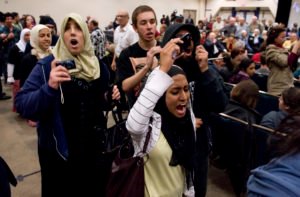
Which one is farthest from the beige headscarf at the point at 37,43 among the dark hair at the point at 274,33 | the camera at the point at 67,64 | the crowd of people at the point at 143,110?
the dark hair at the point at 274,33

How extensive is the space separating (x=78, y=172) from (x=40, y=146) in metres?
0.27

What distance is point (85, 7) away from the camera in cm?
1553

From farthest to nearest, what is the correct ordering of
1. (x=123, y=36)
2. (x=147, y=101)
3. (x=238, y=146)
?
(x=123, y=36) < (x=238, y=146) < (x=147, y=101)

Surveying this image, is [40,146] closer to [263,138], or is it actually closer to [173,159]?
[173,159]

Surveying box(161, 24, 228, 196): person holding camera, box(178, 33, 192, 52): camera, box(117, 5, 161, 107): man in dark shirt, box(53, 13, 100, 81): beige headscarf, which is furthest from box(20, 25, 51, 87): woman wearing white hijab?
box(178, 33, 192, 52): camera

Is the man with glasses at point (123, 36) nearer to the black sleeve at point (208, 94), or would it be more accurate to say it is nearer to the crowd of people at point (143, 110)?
the crowd of people at point (143, 110)

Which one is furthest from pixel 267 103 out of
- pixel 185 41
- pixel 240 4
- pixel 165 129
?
pixel 240 4

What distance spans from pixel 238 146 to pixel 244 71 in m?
1.65

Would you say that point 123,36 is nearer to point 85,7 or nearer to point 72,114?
point 72,114

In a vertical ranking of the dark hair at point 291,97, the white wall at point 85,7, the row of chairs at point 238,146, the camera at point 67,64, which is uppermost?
the white wall at point 85,7

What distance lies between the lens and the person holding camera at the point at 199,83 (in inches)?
64.6

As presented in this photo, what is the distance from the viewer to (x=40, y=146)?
5.53 ft

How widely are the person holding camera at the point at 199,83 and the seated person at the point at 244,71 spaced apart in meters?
2.35

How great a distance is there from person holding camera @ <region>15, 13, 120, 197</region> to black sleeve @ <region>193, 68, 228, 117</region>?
1.66ft
